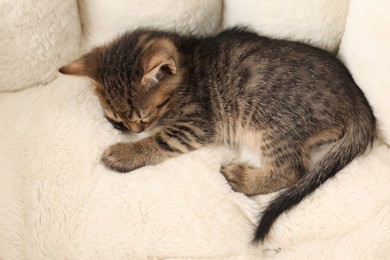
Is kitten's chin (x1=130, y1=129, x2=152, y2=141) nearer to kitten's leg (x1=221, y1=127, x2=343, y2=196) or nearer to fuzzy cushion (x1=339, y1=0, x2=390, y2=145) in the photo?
kitten's leg (x1=221, y1=127, x2=343, y2=196)

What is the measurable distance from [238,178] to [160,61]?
0.45m

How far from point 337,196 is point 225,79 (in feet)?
1.70

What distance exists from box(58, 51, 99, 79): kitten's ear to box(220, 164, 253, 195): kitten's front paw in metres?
0.53

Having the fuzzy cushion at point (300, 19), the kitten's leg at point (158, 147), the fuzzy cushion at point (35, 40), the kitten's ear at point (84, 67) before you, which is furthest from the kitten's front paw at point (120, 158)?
the fuzzy cushion at point (300, 19)

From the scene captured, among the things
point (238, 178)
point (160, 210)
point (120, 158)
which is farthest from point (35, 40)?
point (238, 178)

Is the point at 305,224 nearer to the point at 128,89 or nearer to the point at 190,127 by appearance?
the point at 190,127

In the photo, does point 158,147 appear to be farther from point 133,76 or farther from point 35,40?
point 35,40


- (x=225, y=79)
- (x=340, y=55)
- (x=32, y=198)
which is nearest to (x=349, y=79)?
(x=340, y=55)

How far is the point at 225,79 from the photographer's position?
147 cm

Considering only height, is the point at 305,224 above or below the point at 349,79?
below

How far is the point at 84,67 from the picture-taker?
54.4 inches

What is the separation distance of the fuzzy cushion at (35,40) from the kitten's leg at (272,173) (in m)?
0.71

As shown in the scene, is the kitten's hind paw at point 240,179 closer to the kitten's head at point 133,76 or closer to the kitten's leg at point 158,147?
the kitten's leg at point 158,147

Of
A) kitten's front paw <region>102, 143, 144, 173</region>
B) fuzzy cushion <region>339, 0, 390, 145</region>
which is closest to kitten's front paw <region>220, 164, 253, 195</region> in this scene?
kitten's front paw <region>102, 143, 144, 173</region>
